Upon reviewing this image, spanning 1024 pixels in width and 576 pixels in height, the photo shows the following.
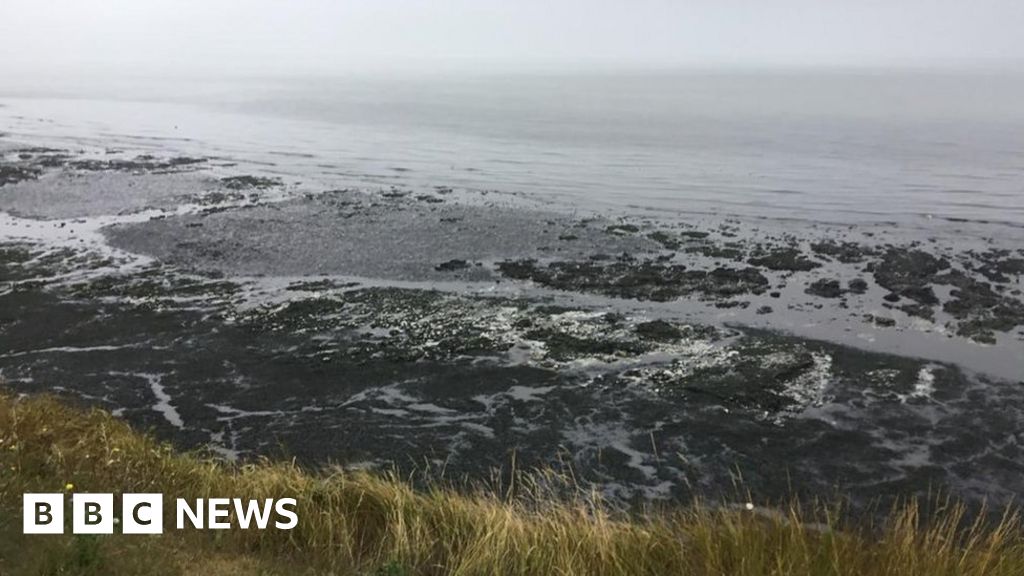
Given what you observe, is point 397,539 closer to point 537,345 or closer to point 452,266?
point 537,345

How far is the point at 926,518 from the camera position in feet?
34.9

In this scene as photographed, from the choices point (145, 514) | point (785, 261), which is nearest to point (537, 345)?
point (145, 514)

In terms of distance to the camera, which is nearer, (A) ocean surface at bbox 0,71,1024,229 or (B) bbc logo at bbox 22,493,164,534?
(B) bbc logo at bbox 22,493,164,534

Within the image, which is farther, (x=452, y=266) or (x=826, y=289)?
(x=452, y=266)

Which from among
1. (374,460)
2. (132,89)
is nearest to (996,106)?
(374,460)

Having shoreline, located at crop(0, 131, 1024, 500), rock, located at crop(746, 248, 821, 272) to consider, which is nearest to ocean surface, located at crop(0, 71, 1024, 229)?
rock, located at crop(746, 248, 821, 272)

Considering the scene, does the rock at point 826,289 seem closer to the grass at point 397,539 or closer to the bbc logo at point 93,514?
the grass at point 397,539

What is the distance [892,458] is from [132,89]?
129248 mm

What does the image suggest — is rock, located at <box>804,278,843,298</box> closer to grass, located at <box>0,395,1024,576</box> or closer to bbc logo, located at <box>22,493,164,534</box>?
grass, located at <box>0,395,1024,576</box>

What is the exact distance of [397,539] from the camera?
23.7 feet

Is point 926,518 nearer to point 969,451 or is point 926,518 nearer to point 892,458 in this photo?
point 892,458

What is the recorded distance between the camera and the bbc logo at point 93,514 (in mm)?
6145

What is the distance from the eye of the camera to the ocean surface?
119 feet

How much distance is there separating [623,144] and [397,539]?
175ft
